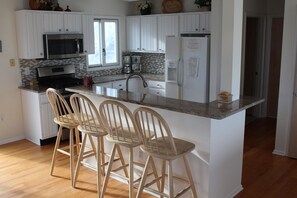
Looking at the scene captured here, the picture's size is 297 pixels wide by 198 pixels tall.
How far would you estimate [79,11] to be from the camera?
18.9ft

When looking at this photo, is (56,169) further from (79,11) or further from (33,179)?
(79,11)

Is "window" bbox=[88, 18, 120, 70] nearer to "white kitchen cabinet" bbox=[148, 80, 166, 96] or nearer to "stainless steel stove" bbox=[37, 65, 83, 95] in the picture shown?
"stainless steel stove" bbox=[37, 65, 83, 95]

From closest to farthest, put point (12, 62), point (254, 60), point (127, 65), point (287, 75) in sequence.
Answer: point (287, 75), point (12, 62), point (254, 60), point (127, 65)

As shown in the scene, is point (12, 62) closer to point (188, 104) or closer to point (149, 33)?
point (149, 33)

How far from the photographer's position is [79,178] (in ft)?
12.4

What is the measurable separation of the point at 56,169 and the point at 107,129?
1380 millimetres

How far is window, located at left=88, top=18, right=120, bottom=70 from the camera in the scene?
243 inches

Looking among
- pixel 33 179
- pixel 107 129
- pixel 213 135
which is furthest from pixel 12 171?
pixel 213 135

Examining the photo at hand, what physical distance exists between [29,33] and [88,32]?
112 cm

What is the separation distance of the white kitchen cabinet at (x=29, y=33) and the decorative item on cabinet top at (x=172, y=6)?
7.61 ft

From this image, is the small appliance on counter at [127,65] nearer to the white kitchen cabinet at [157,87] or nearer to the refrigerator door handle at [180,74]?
the white kitchen cabinet at [157,87]

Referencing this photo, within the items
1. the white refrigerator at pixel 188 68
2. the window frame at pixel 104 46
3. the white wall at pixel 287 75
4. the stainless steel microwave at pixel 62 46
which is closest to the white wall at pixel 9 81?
the stainless steel microwave at pixel 62 46

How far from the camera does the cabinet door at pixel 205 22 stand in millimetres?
5354

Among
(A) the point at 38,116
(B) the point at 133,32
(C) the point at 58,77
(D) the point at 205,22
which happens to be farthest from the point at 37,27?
(D) the point at 205,22
